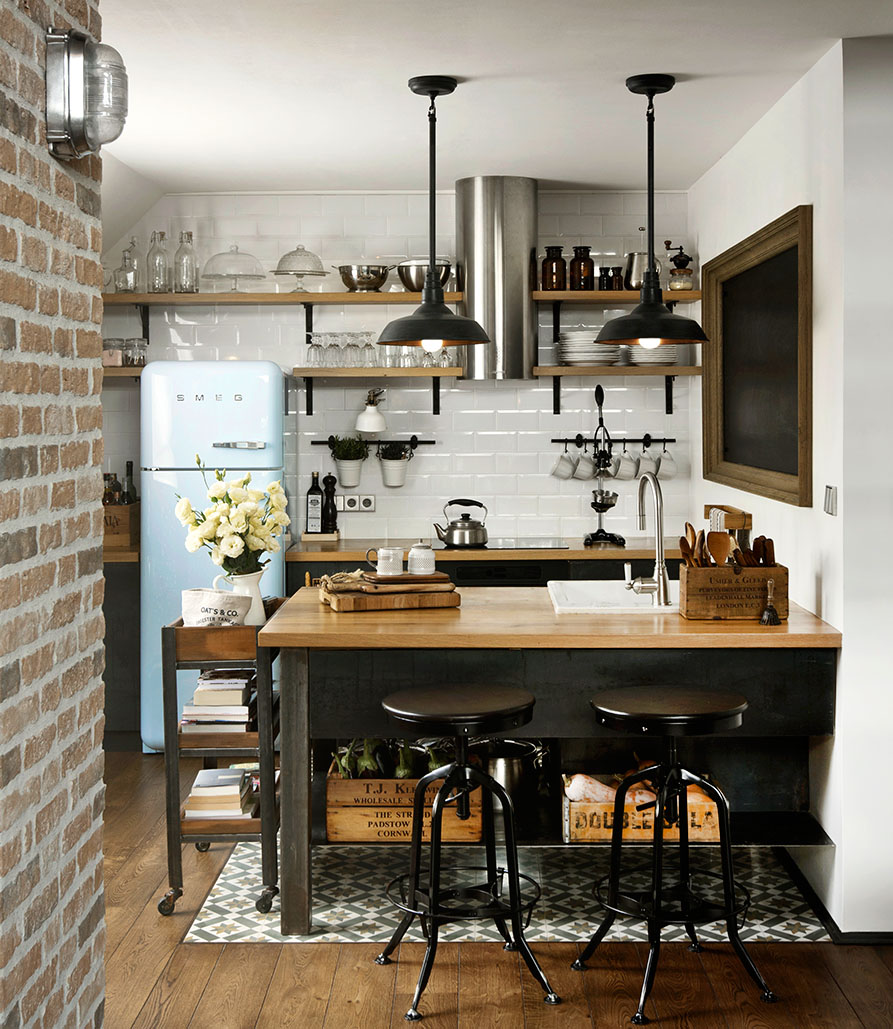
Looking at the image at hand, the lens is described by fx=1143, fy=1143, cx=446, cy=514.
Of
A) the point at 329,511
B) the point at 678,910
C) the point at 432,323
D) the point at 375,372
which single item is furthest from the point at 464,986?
the point at 375,372

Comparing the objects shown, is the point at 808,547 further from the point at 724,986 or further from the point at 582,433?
the point at 582,433

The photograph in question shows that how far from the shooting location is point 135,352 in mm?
5938

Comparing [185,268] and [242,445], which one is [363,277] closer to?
[185,268]

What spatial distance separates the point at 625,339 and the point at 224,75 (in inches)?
66.1

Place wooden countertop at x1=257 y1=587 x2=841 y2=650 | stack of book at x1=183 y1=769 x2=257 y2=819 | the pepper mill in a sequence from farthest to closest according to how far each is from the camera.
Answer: the pepper mill → stack of book at x1=183 y1=769 x2=257 y2=819 → wooden countertop at x1=257 y1=587 x2=841 y2=650

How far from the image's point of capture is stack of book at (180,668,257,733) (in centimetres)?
381

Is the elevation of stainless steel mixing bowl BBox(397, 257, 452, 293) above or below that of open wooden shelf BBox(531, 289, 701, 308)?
above

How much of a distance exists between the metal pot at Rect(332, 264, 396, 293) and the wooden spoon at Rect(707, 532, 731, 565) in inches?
107

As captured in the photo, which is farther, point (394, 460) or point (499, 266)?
point (394, 460)

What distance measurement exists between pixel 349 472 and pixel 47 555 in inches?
162

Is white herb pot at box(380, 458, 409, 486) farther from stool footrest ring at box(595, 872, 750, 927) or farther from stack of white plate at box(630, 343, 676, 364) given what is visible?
stool footrest ring at box(595, 872, 750, 927)

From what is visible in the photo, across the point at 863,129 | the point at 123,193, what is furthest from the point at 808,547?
the point at 123,193

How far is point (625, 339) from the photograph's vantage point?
13.0 ft

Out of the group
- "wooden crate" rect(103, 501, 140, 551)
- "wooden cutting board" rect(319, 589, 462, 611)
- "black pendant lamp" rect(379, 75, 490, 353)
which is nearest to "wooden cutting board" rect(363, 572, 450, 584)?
"wooden cutting board" rect(319, 589, 462, 611)
